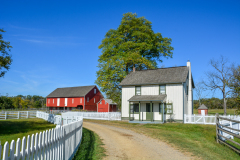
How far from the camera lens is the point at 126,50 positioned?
112 feet

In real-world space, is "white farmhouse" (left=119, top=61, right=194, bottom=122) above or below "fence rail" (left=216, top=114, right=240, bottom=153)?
above

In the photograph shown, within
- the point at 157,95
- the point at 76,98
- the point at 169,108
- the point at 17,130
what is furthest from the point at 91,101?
the point at 17,130

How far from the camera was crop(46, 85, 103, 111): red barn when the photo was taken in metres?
55.6

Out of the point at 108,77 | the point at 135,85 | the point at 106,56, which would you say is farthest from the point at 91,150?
the point at 106,56

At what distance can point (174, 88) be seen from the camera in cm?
2511

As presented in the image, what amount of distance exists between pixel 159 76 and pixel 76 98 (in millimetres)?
34735

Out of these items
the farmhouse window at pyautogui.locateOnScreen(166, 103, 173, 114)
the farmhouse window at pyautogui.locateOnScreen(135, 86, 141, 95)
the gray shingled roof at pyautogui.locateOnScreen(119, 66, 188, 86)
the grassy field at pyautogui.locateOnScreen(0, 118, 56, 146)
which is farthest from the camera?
the farmhouse window at pyautogui.locateOnScreen(135, 86, 141, 95)

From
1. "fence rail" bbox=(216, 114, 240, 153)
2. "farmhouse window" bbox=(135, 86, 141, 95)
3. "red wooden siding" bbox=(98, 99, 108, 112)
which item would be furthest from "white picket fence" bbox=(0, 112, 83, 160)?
"red wooden siding" bbox=(98, 99, 108, 112)

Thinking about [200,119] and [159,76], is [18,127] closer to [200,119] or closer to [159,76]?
[159,76]

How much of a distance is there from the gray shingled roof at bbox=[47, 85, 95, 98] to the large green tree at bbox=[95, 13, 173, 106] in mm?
22345

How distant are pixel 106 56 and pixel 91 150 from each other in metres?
27.9

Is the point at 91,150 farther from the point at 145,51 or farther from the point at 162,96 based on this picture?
the point at 145,51

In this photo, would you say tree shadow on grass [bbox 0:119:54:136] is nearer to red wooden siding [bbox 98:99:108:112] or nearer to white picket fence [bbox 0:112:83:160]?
white picket fence [bbox 0:112:83:160]

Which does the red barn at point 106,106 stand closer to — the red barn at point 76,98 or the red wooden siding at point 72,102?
the red barn at point 76,98
